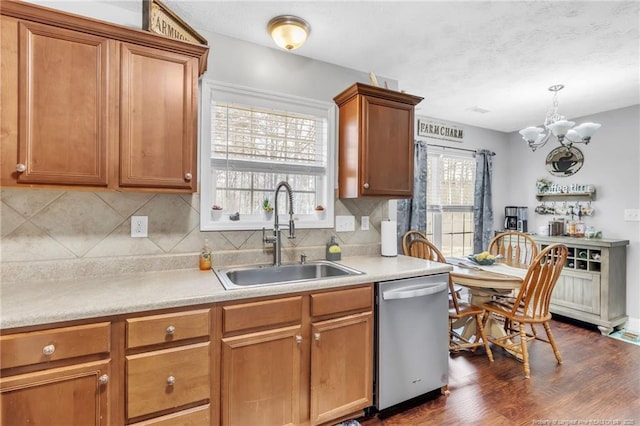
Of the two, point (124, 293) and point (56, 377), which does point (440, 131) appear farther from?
point (56, 377)

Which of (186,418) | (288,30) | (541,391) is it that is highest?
(288,30)

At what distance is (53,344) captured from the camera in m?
1.16

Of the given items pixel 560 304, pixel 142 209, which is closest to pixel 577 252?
pixel 560 304

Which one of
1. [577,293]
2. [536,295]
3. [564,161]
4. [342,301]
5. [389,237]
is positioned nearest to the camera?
[342,301]

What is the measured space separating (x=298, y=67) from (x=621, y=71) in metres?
2.71

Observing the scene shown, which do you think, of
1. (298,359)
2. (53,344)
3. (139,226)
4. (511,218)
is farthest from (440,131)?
(53,344)

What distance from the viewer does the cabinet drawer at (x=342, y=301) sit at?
5.47 ft

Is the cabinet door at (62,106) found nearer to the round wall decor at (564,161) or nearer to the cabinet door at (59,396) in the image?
the cabinet door at (59,396)

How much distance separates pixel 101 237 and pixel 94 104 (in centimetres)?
74

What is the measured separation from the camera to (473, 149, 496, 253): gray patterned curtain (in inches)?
168

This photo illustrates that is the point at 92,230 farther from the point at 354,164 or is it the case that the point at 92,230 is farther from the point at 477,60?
the point at 477,60

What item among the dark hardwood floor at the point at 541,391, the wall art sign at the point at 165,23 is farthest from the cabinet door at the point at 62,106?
the dark hardwood floor at the point at 541,391

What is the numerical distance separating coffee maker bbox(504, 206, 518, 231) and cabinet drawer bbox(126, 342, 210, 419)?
440 centimetres

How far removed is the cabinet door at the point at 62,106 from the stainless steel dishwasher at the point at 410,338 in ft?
5.56
